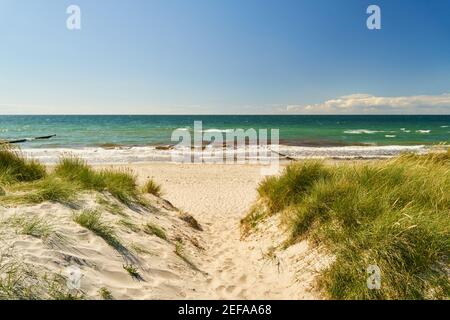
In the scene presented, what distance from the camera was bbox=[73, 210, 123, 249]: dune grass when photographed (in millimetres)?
5324

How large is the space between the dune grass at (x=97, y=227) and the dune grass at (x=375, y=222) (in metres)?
3.00

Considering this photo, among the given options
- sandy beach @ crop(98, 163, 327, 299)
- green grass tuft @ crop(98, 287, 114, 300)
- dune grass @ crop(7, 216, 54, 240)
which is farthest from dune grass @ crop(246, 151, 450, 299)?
dune grass @ crop(7, 216, 54, 240)

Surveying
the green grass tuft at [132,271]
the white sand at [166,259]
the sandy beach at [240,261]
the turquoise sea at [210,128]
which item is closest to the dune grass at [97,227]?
the white sand at [166,259]

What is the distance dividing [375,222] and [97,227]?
4.22 meters

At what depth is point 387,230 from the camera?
14.5ft

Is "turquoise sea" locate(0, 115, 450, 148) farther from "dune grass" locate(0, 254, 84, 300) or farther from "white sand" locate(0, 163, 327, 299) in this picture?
"dune grass" locate(0, 254, 84, 300)

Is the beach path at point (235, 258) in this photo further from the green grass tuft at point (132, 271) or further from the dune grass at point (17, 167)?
the dune grass at point (17, 167)

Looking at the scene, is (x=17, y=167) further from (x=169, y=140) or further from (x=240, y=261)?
(x=169, y=140)

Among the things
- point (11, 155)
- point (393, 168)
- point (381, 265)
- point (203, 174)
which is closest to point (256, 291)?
point (381, 265)

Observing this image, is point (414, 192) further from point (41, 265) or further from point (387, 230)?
point (41, 265)

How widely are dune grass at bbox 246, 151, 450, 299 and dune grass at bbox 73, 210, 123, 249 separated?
3005 mm

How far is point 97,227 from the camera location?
5.48 m

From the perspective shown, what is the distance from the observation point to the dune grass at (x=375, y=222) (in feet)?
13.3
